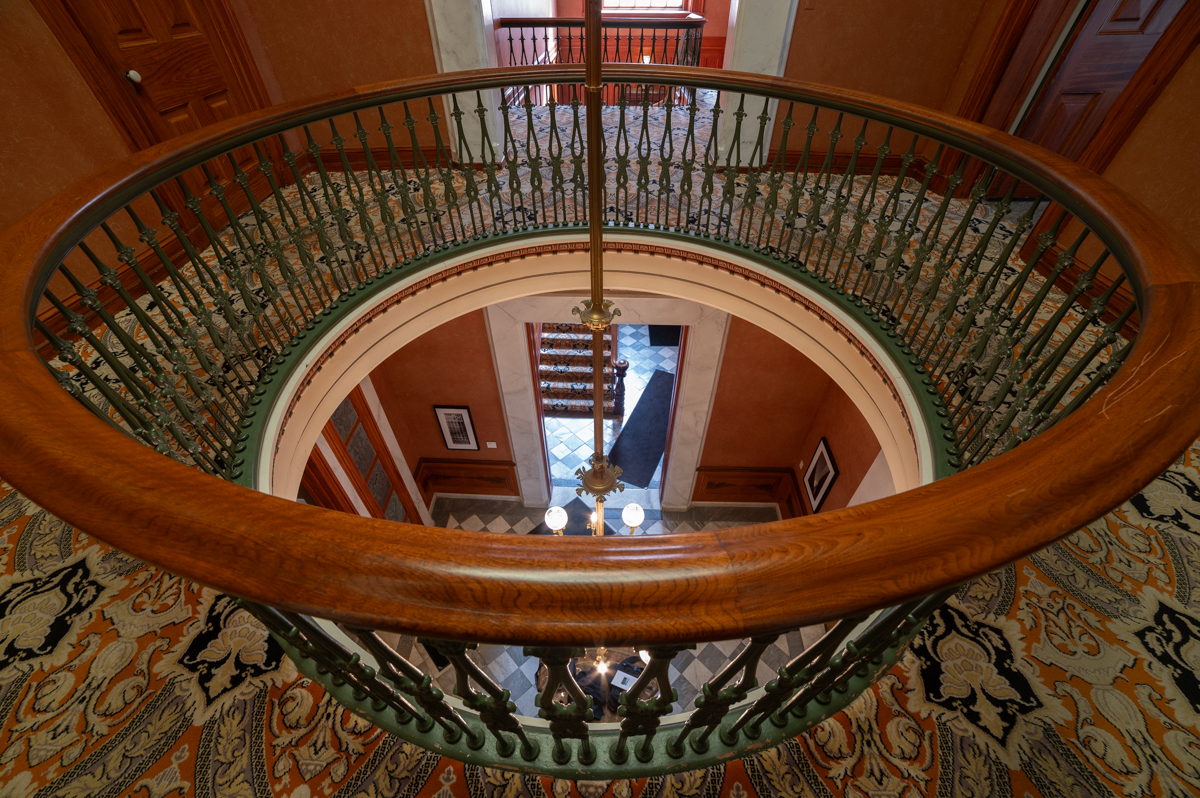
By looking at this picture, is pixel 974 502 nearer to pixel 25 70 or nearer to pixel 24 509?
pixel 24 509

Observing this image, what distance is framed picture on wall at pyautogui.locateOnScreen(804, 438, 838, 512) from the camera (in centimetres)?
622

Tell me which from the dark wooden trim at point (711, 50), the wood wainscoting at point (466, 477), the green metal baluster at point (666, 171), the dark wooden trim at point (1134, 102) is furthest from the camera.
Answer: the dark wooden trim at point (711, 50)

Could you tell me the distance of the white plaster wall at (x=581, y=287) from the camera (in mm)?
2725

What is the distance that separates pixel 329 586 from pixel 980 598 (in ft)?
6.59

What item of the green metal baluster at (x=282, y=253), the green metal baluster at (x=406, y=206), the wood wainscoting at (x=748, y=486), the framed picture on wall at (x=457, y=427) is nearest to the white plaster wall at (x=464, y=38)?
the green metal baluster at (x=406, y=206)

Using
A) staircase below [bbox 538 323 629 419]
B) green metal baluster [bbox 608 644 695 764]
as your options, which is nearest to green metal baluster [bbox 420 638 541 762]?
green metal baluster [bbox 608 644 695 764]

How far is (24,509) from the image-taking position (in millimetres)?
2068

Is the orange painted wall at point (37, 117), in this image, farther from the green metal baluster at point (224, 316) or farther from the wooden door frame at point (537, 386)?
the wooden door frame at point (537, 386)

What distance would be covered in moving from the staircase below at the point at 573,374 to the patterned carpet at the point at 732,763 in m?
7.78

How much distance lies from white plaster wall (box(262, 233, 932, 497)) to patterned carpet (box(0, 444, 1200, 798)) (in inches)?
27.6

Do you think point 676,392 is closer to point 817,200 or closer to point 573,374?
point 573,374

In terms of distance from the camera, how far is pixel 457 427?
7297mm

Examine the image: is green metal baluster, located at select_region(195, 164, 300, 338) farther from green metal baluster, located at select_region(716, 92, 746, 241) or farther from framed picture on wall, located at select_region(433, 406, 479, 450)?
framed picture on wall, located at select_region(433, 406, 479, 450)

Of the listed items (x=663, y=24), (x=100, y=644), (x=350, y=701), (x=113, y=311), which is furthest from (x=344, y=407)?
(x=663, y=24)
